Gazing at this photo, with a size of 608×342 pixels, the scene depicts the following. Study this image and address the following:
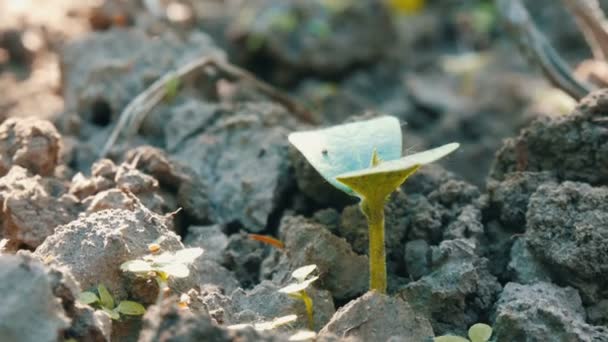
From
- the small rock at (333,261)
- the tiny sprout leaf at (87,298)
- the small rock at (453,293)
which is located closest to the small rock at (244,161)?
the small rock at (333,261)

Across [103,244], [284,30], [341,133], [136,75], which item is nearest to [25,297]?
[103,244]

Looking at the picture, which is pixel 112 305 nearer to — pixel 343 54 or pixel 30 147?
pixel 30 147

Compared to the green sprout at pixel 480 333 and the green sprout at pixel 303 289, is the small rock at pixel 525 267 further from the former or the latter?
the green sprout at pixel 303 289

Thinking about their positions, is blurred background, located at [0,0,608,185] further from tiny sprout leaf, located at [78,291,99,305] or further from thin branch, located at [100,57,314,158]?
tiny sprout leaf, located at [78,291,99,305]

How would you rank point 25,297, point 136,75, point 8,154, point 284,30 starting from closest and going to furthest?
point 25,297 < point 8,154 < point 136,75 < point 284,30

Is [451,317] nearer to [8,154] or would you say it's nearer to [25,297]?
[25,297]

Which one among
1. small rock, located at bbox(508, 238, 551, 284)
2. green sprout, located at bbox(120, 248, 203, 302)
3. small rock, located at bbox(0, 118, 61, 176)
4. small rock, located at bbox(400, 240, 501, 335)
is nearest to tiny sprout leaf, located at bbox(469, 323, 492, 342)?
small rock, located at bbox(400, 240, 501, 335)
